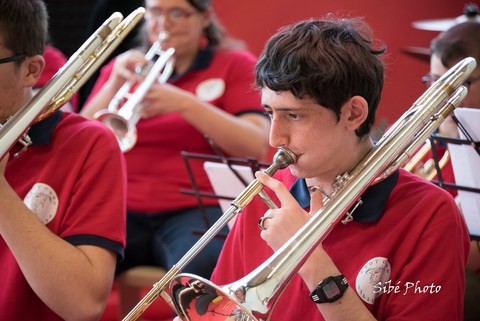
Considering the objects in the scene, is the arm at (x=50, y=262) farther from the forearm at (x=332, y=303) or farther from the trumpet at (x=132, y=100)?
the trumpet at (x=132, y=100)

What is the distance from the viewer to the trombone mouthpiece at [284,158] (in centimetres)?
137

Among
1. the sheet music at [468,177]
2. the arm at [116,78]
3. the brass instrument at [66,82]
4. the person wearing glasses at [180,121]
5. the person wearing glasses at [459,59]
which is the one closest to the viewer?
the brass instrument at [66,82]

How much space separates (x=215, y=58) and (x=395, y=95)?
1.31 m

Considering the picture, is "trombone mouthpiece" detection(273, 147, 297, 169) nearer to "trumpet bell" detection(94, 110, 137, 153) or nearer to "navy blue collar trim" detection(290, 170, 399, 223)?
"navy blue collar trim" detection(290, 170, 399, 223)

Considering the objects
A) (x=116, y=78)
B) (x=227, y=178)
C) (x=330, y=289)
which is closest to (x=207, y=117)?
(x=116, y=78)

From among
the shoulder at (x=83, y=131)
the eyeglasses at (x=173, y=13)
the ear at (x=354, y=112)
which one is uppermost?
the eyeglasses at (x=173, y=13)

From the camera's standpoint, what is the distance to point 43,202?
1.61 m

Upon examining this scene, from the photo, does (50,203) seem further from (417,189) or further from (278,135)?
(417,189)

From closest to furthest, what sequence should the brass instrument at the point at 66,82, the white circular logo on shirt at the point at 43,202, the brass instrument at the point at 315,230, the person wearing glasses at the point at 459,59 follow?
the brass instrument at the point at 315,230
the brass instrument at the point at 66,82
the white circular logo on shirt at the point at 43,202
the person wearing glasses at the point at 459,59

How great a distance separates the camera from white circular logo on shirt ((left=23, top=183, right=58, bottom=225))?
1.60m

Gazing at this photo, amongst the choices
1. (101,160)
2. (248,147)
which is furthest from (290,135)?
(248,147)

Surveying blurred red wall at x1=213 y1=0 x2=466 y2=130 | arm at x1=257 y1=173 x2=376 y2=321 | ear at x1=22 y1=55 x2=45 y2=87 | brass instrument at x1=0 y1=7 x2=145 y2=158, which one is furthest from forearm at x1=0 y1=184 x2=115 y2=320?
blurred red wall at x1=213 y1=0 x2=466 y2=130

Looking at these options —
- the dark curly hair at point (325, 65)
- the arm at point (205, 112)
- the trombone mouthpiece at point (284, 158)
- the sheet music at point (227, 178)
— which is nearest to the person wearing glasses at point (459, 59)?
the sheet music at point (227, 178)

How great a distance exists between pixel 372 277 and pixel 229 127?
1.32 metres
